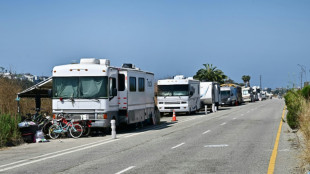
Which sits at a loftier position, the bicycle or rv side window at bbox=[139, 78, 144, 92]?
rv side window at bbox=[139, 78, 144, 92]

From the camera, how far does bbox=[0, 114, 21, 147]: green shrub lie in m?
18.3

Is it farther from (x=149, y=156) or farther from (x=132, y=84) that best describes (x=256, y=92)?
(x=149, y=156)

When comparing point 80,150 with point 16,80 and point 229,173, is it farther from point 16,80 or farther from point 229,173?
point 16,80

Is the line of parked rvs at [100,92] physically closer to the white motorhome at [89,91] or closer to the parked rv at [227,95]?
the white motorhome at [89,91]

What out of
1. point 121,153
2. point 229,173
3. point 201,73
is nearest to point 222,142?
point 121,153

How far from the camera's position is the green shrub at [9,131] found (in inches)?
721

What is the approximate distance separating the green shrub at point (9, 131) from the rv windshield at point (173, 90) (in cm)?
2080

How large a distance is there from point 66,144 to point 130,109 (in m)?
5.76

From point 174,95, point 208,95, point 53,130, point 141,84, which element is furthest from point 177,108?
point 53,130

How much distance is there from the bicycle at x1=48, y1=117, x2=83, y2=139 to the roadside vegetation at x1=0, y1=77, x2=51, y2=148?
149 cm

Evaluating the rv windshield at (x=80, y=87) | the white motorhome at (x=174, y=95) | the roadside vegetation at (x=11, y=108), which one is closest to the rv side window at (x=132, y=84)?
the rv windshield at (x=80, y=87)

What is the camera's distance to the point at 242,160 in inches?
494

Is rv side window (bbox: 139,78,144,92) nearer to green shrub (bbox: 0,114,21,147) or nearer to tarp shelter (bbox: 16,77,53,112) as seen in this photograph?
tarp shelter (bbox: 16,77,53,112)

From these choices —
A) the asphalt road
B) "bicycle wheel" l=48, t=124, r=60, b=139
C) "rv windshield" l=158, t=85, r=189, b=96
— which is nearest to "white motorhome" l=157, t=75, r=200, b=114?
"rv windshield" l=158, t=85, r=189, b=96
